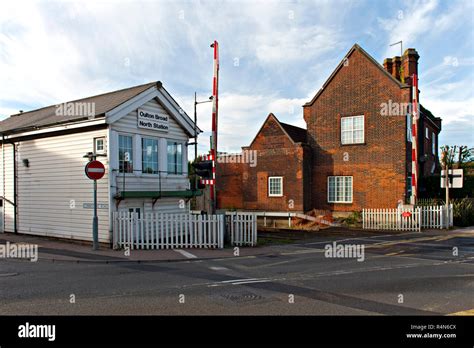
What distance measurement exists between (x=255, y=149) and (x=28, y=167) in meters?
14.7

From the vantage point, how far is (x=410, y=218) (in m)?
19.2

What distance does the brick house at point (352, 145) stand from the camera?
22406 millimetres

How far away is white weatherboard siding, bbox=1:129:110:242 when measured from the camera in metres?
14.1

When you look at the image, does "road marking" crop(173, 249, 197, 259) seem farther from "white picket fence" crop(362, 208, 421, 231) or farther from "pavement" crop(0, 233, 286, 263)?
"white picket fence" crop(362, 208, 421, 231)

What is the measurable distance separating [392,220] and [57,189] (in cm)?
1591

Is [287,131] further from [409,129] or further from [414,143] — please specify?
[414,143]

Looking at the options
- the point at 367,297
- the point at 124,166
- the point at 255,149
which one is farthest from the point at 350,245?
the point at 255,149

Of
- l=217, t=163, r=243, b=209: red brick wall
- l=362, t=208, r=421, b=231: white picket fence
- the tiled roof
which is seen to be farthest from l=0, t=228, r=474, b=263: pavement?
l=217, t=163, r=243, b=209: red brick wall

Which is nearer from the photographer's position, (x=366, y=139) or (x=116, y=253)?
(x=116, y=253)

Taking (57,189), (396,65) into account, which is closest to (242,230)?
(57,189)

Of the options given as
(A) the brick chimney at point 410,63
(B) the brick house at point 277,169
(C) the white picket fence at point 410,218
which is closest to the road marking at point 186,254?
(C) the white picket fence at point 410,218

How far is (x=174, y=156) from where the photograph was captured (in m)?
16.6
